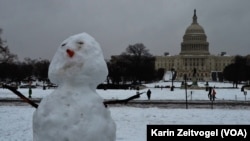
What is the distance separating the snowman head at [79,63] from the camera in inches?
208

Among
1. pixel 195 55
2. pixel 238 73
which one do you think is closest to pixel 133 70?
pixel 238 73

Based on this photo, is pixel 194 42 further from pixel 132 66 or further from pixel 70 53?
pixel 70 53

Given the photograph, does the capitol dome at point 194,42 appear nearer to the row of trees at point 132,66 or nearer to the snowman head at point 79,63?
the row of trees at point 132,66

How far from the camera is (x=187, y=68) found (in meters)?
185

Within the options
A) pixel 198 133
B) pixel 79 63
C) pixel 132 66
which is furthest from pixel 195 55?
pixel 79 63

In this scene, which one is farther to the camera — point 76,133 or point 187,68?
point 187,68

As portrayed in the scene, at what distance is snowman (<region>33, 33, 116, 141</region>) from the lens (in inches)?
195

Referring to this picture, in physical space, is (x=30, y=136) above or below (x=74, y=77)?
below

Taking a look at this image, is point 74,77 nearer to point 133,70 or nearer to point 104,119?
point 104,119

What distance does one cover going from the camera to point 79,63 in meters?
5.29

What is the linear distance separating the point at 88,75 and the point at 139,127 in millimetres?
10099

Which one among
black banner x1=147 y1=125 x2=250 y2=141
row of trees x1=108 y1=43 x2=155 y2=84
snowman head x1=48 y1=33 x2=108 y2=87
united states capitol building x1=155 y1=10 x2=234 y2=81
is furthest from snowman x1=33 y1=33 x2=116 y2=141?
united states capitol building x1=155 y1=10 x2=234 y2=81

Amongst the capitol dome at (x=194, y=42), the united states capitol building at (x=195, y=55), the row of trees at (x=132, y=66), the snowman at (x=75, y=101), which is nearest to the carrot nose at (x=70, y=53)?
the snowman at (x=75, y=101)

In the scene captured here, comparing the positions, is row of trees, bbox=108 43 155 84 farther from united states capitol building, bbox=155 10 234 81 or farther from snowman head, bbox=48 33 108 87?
united states capitol building, bbox=155 10 234 81
